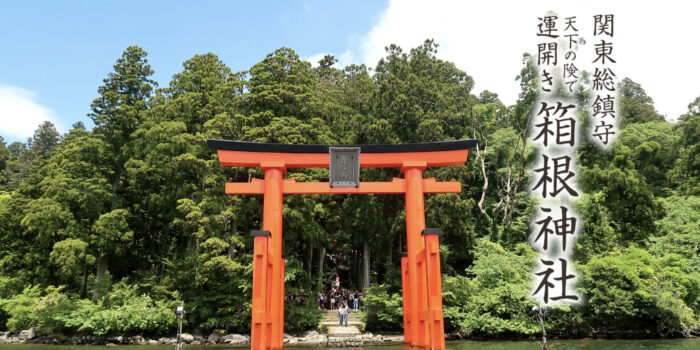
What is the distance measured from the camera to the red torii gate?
864 cm

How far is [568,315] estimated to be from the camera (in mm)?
14539

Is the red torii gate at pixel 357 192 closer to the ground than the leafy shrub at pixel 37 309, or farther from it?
farther from it

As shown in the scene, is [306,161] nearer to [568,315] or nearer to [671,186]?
[568,315]

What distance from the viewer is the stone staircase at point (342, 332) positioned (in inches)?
540

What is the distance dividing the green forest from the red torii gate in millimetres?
4687

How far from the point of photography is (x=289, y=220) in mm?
14984

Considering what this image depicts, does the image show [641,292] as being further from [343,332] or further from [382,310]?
[343,332]

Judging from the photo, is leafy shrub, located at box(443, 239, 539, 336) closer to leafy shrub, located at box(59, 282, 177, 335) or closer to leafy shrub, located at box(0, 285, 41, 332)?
leafy shrub, located at box(59, 282, 177, 335)

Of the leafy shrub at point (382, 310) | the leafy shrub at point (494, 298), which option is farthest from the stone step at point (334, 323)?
the leafy shrub at point (494, 298)

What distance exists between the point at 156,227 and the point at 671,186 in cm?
2750

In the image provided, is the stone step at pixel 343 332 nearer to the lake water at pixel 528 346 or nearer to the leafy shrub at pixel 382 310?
the lake water at pixel 528 346

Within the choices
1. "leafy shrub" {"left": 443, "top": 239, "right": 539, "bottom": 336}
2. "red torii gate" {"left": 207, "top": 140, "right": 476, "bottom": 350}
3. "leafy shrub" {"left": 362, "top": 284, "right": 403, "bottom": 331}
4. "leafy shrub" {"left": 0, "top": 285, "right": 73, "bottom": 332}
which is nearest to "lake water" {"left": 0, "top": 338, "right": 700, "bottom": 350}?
"leafy shrub" {"left": 443, "top": 239, "right": 539, "bottom": 336}

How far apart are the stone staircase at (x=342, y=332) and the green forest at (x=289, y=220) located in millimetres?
656

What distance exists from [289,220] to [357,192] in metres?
5.54
